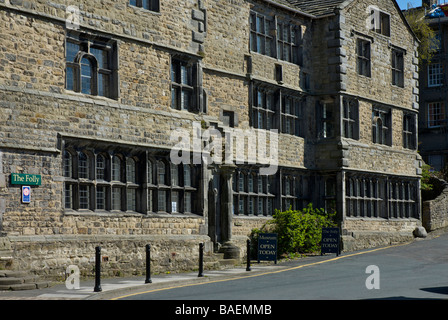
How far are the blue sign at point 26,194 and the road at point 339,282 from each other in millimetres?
4048

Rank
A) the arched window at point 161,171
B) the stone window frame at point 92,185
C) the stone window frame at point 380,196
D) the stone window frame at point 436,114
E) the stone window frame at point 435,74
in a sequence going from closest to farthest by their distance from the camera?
the stone window frame at point 92,185 < the arched window at point 161,171 < the stone window frame at point 380,196 < the stone window frame at point 436,114 < the stone window frame at point 435,74

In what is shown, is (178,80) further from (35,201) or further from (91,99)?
(35,201)

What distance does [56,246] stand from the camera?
19.8m

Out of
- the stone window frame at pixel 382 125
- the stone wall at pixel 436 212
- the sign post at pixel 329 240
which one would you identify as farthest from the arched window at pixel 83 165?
the stone wall at pixel 436 212

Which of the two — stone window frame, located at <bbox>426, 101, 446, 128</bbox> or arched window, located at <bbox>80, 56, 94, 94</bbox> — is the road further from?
stone window frame, located at <bbox>426, 101, 446, 128</bbox>

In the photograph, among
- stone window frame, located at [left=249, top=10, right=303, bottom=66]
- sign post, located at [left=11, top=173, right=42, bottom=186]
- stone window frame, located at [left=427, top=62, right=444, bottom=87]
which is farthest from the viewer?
stone window frame, located at [left=427, top=62, right=444, bottom=87]

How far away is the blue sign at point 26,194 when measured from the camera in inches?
755

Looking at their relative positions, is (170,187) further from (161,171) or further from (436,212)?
(436,212)

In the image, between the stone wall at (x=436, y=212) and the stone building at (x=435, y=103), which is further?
the stone building at (x=435, y=103)

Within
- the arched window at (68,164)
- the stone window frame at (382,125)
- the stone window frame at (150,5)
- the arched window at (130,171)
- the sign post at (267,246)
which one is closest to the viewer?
the arched window at (68,164)

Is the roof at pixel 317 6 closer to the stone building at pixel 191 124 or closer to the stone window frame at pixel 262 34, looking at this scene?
the stone building at pixel 191 124

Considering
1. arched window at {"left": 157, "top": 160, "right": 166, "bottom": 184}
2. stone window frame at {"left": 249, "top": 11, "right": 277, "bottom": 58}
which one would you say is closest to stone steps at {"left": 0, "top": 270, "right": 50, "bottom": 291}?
arched window at {"left": 157, "top": 160, "right": 166, "bottom": 184}

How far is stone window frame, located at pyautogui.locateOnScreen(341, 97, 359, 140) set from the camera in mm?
32531

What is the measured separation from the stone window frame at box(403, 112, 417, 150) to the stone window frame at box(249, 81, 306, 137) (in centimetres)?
771
